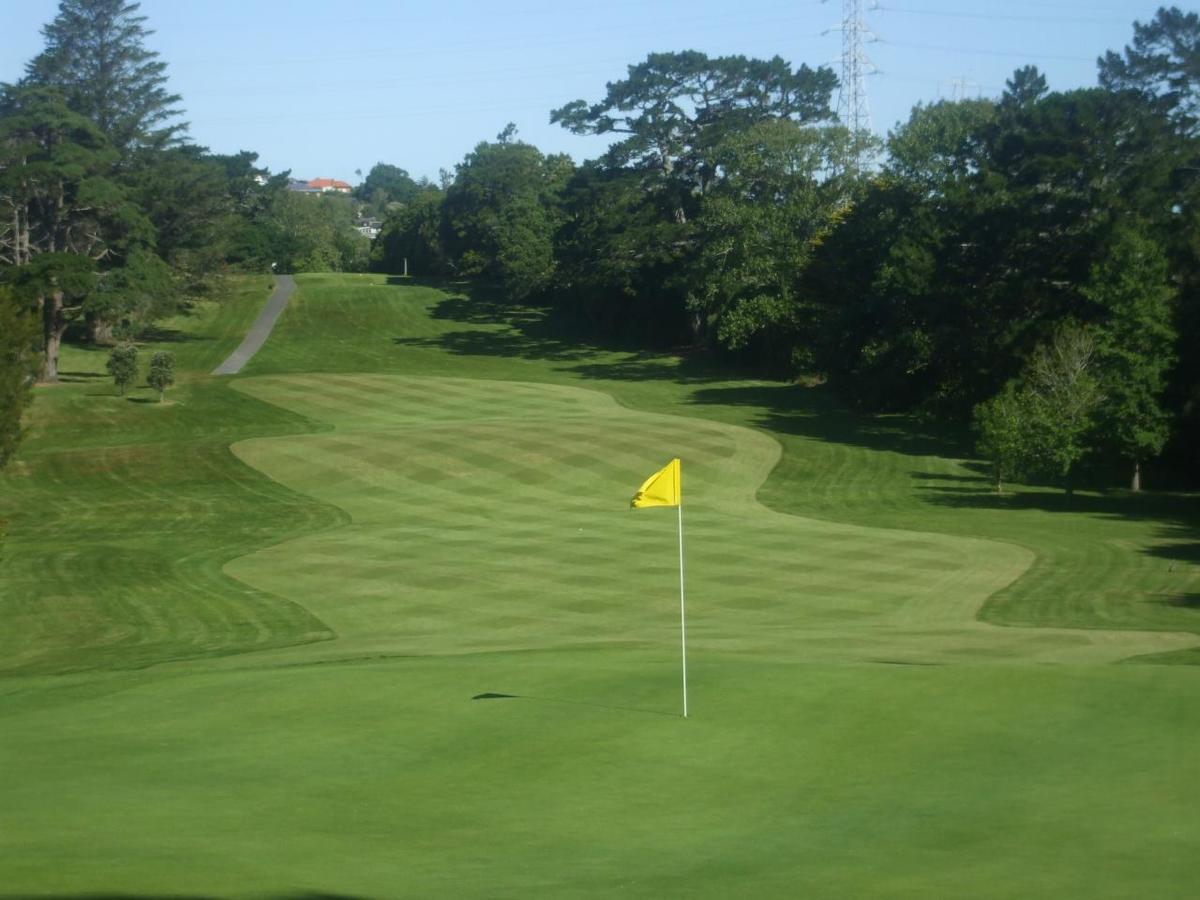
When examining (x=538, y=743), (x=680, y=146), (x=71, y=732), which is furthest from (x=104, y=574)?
(x=680, y=146)

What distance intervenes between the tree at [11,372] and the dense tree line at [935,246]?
3210 centimetres

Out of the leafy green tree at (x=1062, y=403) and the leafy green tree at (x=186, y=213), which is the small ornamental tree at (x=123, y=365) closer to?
the leafy green tree at (x=186, y=213)

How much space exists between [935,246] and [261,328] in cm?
4935

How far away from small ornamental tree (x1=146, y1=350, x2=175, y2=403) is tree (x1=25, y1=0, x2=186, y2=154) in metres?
31.6

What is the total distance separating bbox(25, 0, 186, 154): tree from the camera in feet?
282

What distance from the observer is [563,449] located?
A: 162 feet

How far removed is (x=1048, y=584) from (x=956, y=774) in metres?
19.9

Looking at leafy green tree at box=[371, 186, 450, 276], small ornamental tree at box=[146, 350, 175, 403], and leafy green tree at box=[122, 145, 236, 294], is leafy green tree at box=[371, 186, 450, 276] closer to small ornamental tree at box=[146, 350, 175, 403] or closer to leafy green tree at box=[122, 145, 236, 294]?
leafy green tree at box=[122, 145, 236, 294]

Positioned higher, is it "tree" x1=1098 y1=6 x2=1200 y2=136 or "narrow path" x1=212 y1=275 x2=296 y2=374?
"tree" x1=1098 y1=6 x2=1200 y2=136

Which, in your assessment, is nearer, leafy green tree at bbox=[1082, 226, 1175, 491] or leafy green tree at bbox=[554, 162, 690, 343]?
leafy green tree at bbox=[1082, 226, 1175, 491]

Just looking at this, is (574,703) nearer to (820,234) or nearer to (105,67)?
(820,234)

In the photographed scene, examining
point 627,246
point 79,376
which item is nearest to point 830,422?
point 627,246

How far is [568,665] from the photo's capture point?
58.4 ft

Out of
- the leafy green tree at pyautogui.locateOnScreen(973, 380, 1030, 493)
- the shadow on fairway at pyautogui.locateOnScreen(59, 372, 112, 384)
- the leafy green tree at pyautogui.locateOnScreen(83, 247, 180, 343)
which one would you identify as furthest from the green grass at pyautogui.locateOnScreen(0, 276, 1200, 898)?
the leafy green tree at pyautogui.locateOnScreen(83, 247, 180, 343)
